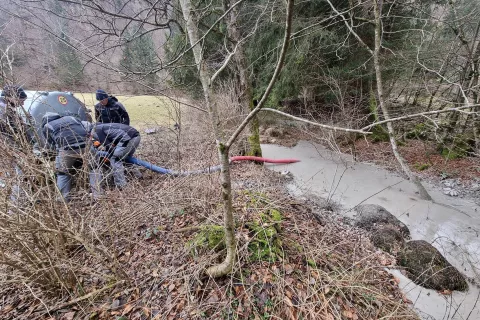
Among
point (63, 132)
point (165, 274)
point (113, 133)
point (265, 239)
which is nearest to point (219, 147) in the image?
point (265, 239)

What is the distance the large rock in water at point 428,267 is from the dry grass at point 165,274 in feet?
1.46

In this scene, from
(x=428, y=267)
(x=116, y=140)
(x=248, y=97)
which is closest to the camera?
(x=428, y=267)

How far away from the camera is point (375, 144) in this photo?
831cm

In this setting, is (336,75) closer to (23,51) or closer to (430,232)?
(430,232)

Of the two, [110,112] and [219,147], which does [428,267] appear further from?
[110,112]

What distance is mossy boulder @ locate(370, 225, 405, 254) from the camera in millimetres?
3426

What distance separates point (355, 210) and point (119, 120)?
599 centimetres

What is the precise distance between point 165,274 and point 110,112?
449 cm

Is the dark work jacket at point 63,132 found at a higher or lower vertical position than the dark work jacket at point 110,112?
lower

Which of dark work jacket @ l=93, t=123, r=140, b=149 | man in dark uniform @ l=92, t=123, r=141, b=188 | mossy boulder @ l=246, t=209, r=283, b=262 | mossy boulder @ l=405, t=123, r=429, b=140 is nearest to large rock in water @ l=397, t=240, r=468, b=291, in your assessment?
mossy boulder @ l=246, t=209, r=283, b=262

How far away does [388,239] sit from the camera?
3518 millimetres

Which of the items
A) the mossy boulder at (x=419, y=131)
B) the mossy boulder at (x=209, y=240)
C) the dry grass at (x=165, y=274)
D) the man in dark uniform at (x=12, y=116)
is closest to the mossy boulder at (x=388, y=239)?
the dry grass at (x=165, y=274)

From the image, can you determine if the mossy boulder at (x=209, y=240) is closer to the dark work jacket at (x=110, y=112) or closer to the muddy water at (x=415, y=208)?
the muddy water at (x=415, y=208)

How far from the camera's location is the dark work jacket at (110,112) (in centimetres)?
498
